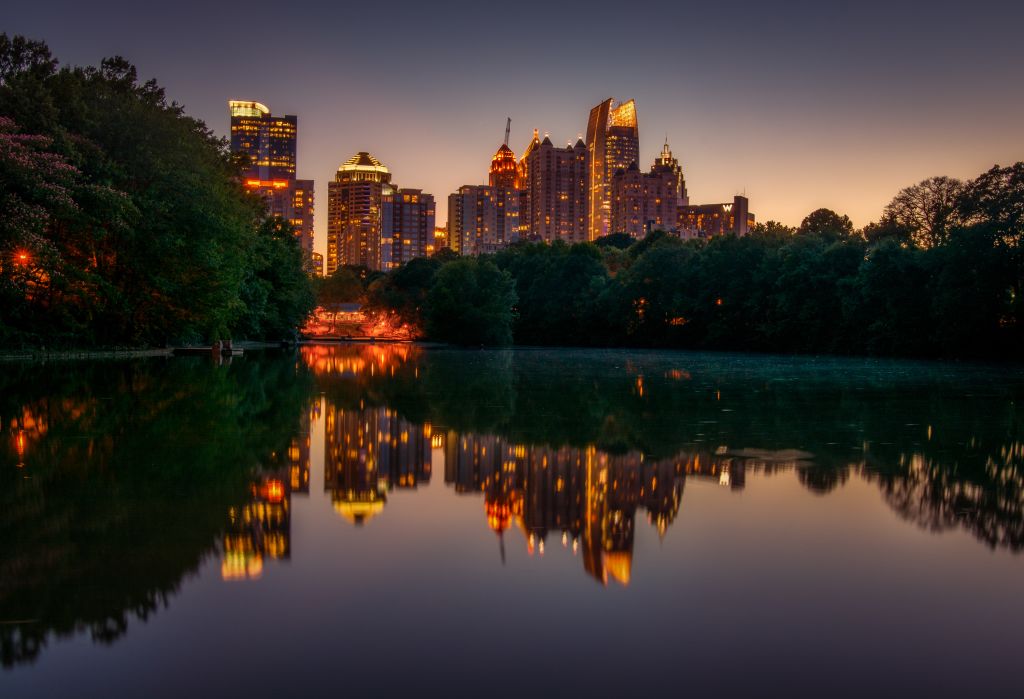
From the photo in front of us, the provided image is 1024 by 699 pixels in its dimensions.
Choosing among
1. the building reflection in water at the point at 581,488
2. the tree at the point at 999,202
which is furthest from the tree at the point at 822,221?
the building reflection in water at the point at 581,488

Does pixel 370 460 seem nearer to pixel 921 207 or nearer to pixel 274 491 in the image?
pixel 274 491

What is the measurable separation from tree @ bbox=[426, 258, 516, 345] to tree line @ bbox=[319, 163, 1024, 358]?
0.40ft

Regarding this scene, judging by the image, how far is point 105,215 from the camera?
105 feet

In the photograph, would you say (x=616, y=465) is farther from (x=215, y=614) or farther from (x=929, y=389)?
(x=929, y=389)

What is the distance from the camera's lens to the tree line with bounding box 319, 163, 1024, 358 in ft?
162

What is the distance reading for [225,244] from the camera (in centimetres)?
3994

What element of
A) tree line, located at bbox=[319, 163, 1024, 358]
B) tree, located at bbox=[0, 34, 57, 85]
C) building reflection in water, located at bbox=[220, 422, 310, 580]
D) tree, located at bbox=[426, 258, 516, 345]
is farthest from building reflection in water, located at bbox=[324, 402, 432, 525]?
tree, located at bbox=[426, 258, 516, 345]

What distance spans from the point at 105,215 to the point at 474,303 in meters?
50.9

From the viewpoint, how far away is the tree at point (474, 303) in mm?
80562

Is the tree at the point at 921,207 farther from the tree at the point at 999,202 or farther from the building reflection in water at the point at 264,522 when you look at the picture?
the building reflection in water at the point at 264,522

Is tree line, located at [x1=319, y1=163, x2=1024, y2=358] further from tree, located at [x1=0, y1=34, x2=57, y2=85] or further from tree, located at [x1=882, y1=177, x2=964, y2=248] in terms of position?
tree, located at [x1=0, y1=34, x2=57, y2=85]

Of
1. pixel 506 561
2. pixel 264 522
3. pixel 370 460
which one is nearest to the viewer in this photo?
pixel 506 561

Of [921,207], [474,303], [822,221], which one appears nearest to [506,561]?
[921,207]

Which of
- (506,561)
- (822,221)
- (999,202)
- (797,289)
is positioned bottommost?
(506,561)
